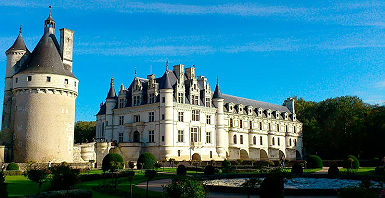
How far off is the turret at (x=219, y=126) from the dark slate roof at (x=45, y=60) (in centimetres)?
2276

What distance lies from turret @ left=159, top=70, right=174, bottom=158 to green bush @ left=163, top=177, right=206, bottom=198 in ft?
120

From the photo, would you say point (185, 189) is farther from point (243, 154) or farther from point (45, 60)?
point (243, 154)

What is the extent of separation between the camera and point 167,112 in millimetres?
49281

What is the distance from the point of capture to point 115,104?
5706 centimetres

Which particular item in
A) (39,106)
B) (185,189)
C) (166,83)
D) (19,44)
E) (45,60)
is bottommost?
(185,189)

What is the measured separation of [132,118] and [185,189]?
139 ft

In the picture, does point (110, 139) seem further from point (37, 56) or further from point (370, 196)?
point (370, 196)

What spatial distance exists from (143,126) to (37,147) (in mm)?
15978

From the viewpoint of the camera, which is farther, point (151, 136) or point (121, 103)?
point (121, 103)

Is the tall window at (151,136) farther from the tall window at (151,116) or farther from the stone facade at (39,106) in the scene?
the stone facade at (39,106)

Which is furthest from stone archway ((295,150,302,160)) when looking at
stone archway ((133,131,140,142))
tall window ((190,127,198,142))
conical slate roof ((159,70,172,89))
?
conical slate roof ((159,70,172,89))

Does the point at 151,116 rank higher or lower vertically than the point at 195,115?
lower

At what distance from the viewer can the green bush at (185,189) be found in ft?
40.0

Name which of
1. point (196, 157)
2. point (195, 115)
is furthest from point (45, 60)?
point (196, 157)
